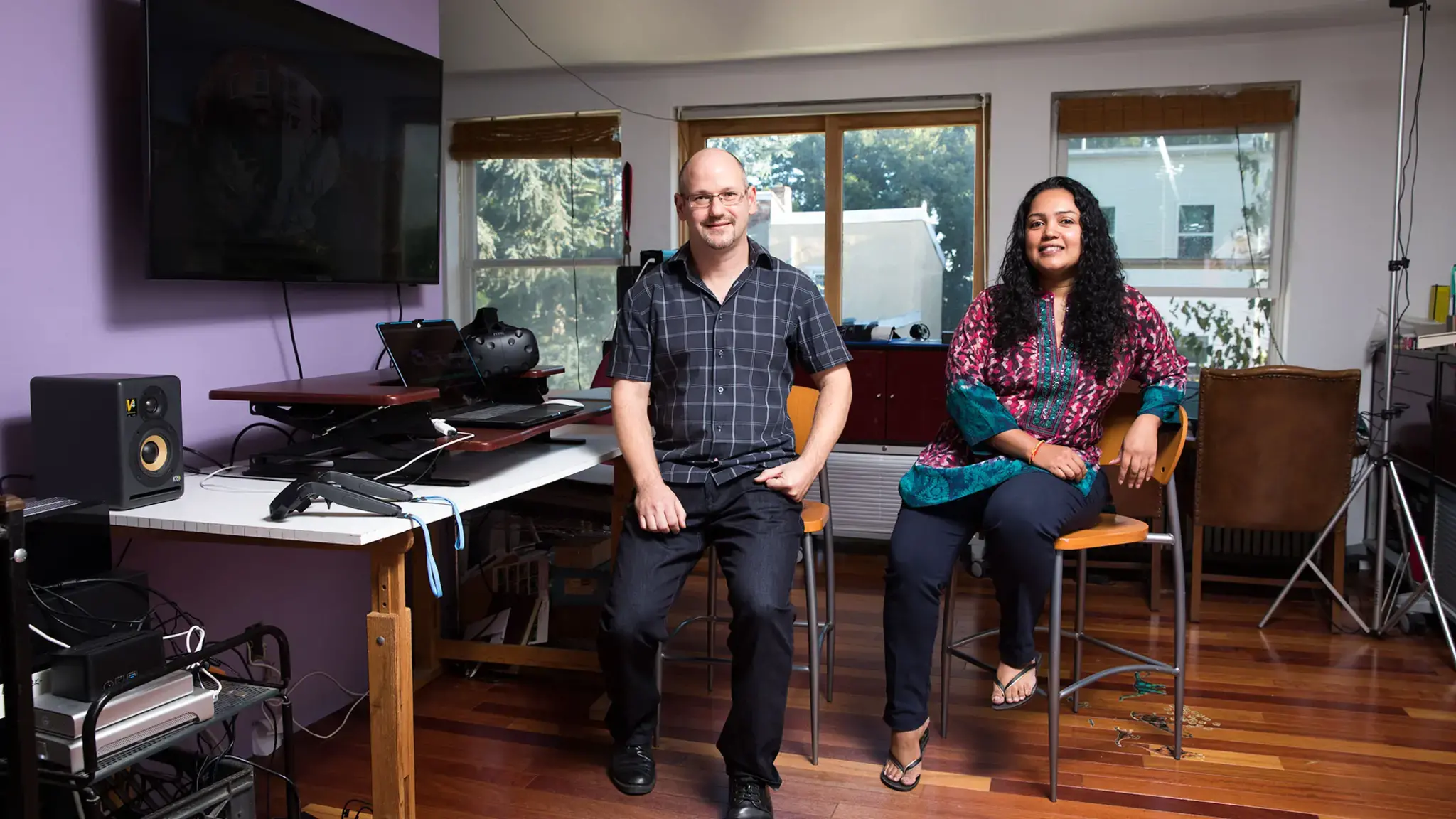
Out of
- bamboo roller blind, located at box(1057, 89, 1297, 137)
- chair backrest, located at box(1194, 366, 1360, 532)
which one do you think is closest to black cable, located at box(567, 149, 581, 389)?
bamboo roller blind, located at box(1057, 89, 1297, 137)

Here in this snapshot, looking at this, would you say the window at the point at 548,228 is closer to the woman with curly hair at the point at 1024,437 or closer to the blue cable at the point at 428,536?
the woman with curly hair at the point at 1024,437

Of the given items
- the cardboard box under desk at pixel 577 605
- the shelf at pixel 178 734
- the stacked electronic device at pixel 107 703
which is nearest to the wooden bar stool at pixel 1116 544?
the cardboard box under desk at pixel 577 605

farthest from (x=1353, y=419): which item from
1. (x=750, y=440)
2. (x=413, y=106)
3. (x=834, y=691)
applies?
(x=413, y=106)

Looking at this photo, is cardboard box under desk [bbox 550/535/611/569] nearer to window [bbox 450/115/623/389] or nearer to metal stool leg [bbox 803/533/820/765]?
metal stool leg [bbox 803/533/820/765]

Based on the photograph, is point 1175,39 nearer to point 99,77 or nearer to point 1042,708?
point 1042,708

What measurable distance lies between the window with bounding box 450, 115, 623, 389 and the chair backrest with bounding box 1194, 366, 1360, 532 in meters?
2.84

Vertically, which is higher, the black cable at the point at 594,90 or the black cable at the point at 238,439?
the black cable at the point at 594,90

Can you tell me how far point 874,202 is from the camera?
16.3 feet

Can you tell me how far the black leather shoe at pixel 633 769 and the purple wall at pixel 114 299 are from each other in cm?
87

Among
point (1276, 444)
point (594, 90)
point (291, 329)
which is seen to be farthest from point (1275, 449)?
point (594, 90)

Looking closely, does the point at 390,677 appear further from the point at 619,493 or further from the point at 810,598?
the point at 619,493

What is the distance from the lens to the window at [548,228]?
5258 mm

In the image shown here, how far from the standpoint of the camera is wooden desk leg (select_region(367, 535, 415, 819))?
1802 millimetres

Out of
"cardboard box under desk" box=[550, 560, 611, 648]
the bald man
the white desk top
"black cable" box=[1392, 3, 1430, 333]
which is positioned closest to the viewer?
the white desk top
